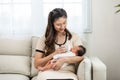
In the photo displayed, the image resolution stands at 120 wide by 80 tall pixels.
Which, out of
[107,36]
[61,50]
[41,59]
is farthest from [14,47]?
[107,36]

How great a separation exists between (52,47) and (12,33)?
0.93 meters

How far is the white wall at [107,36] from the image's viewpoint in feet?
10.1

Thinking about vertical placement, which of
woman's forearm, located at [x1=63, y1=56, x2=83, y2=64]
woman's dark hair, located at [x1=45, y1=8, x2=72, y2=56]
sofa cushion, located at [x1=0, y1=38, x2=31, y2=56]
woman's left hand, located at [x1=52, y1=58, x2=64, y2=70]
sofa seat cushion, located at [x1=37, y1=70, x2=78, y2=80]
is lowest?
sofa seat cushion, located at [x1=37, y1=70, x2=78, y2=80]

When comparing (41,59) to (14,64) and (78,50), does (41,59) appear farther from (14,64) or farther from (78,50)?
(14,64)

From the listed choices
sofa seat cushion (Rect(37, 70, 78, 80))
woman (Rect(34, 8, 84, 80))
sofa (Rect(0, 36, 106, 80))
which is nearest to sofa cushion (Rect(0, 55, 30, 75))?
sofa (Rect(0, 36, 106, 80))

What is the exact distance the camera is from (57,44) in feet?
7.81

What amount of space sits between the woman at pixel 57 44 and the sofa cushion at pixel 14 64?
1.46 ft

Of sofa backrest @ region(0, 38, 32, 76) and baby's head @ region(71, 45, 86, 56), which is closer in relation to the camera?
baby's head @ region(71, 45, 86, 56)

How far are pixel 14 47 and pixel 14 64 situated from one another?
0.22 metres

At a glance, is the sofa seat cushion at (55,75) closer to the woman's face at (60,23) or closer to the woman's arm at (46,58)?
the woman's arm at (46,58)

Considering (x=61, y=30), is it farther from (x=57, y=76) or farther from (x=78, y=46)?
(x=57, y=76)

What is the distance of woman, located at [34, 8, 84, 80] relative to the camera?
2260mm

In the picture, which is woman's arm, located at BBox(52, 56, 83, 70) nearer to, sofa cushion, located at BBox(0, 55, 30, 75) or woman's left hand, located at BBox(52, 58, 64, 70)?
woman's left hand, located at BBox(52, 58, 64, 70)

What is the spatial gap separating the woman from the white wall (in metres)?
0.78
